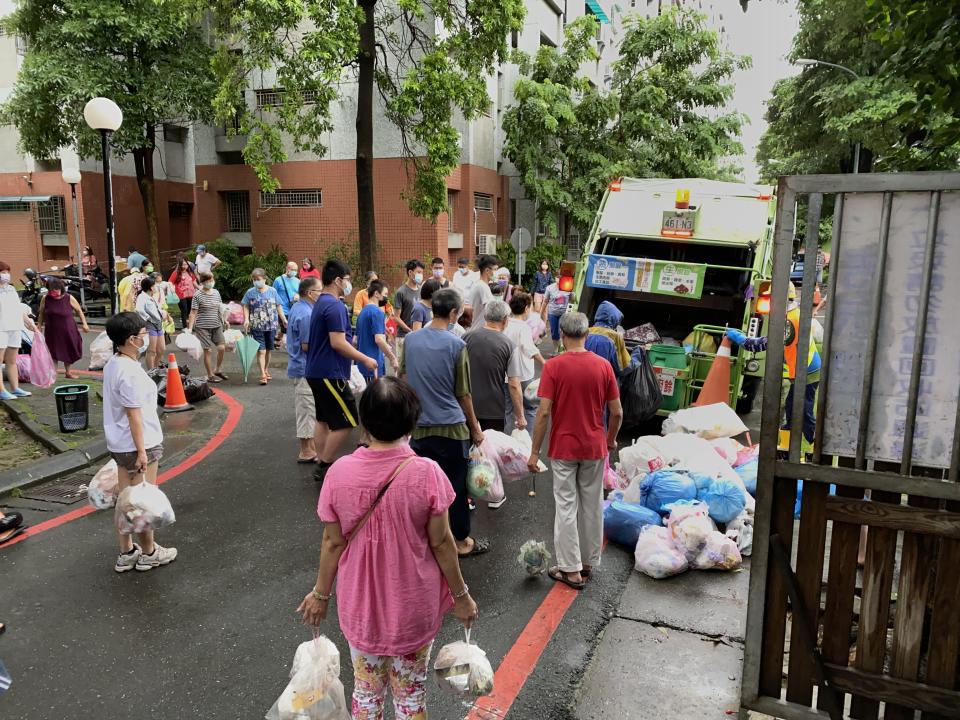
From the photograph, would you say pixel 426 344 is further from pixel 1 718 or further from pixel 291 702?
pixel 1 718

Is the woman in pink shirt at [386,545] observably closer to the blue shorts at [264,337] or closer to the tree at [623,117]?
the blue shorts at [264,337]

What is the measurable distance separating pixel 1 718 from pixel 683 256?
28.2 ft

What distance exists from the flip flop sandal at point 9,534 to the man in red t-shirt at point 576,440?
160 inches

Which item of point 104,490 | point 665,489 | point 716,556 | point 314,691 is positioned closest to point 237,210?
point 104,490

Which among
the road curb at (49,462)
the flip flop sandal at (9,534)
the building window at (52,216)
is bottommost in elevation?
the flip flop sandal at (9,534)

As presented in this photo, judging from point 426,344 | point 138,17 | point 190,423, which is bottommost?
point 190,423

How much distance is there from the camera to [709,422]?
23.7ft

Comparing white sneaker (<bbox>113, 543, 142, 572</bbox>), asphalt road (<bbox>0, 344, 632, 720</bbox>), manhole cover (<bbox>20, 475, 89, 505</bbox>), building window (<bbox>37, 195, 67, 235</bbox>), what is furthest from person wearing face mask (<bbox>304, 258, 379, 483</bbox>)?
building window (<bbox>37, 195, 67, 235</bbox>)

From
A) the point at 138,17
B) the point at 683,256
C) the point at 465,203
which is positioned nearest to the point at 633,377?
the point at 683,256

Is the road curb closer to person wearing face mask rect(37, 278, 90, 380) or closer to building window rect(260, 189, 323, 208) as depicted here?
person wearing face mask rect(37, 278, 90, 380)

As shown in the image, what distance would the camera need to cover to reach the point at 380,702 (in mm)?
2787

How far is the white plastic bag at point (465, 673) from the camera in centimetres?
277

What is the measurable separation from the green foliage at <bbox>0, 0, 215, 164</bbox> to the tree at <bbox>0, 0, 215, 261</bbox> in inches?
0.9

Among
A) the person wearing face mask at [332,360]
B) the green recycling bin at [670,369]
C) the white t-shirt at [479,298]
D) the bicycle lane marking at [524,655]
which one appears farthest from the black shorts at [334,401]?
the green recycling bin at [670,369]
